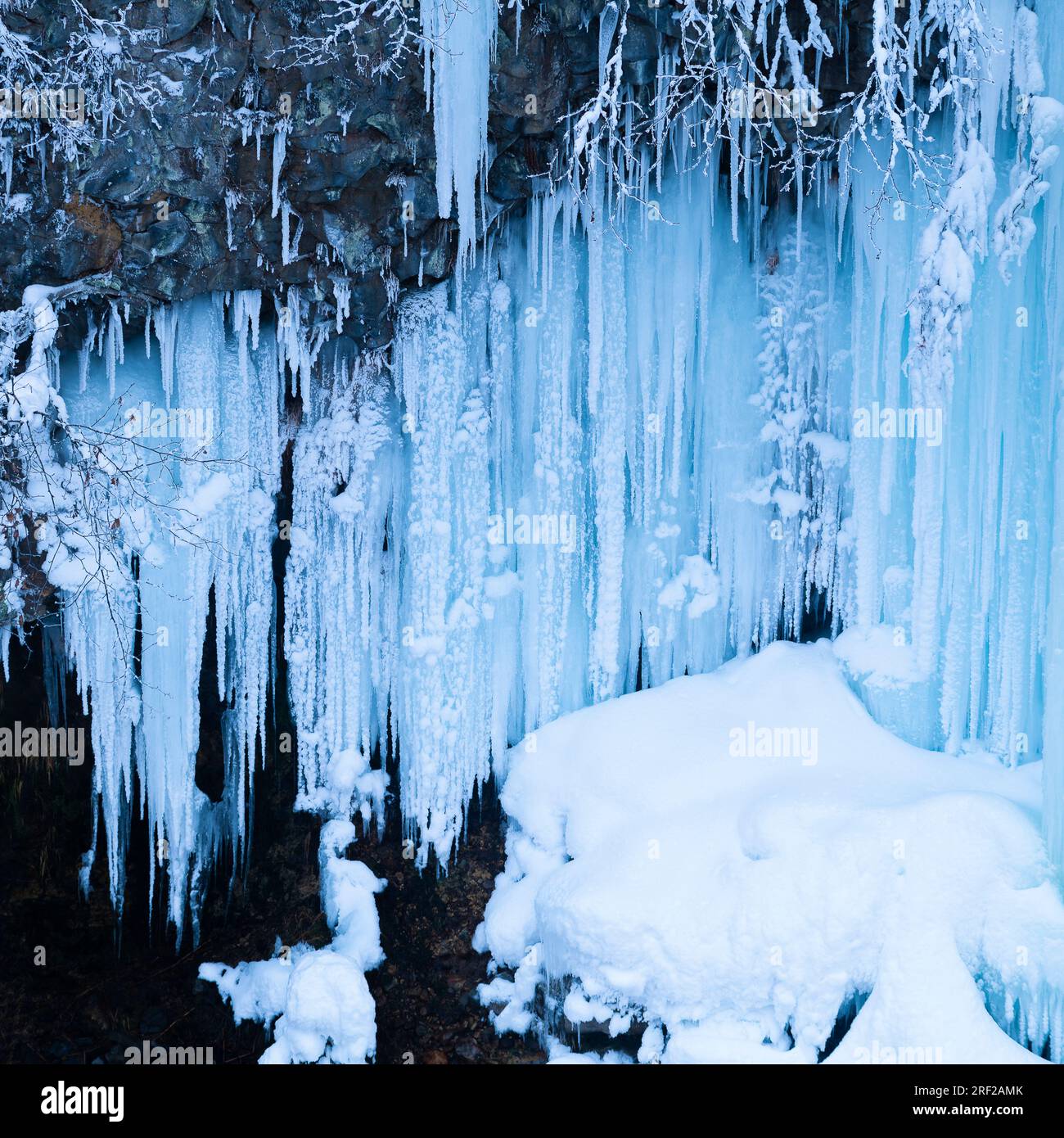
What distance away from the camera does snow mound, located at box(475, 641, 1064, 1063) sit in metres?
4.41

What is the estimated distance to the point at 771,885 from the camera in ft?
15.6

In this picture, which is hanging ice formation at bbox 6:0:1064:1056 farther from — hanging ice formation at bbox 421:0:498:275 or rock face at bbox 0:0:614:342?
rock face at bbox 0:0:614:342

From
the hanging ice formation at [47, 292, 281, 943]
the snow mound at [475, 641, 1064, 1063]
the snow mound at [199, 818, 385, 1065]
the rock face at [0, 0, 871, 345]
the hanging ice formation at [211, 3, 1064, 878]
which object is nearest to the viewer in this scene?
the snow mound at [475, 641, 1064, 1063]

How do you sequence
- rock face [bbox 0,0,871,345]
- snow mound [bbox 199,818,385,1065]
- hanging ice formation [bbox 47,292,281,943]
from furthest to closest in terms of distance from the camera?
snow mound [bbox 199,818,385,1065] < hanging ice formation [bbox 47,292,281,943] < rock face [bbox 0,0,871,345]

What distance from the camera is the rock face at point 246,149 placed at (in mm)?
4543

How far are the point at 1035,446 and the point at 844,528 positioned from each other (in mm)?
1025

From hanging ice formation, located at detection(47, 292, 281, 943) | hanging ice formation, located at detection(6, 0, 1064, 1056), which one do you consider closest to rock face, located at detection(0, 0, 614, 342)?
hanging ice formation, located at detection(6, 0, 1064, 1056)

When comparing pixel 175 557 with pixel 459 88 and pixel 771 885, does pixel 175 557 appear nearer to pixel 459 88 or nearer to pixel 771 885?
pixel 459 88

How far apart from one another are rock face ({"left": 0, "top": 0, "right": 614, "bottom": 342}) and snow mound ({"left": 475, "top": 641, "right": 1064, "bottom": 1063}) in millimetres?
2748

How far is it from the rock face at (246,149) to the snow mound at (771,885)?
2748 millimetres

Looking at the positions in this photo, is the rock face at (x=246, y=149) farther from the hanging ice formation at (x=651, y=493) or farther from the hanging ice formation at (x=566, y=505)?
the hanging ice formation at (x=651, y=493)

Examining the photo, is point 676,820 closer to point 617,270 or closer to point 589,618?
point 589,618

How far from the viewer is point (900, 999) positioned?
439 cm

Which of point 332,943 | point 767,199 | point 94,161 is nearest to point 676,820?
point 332,943
